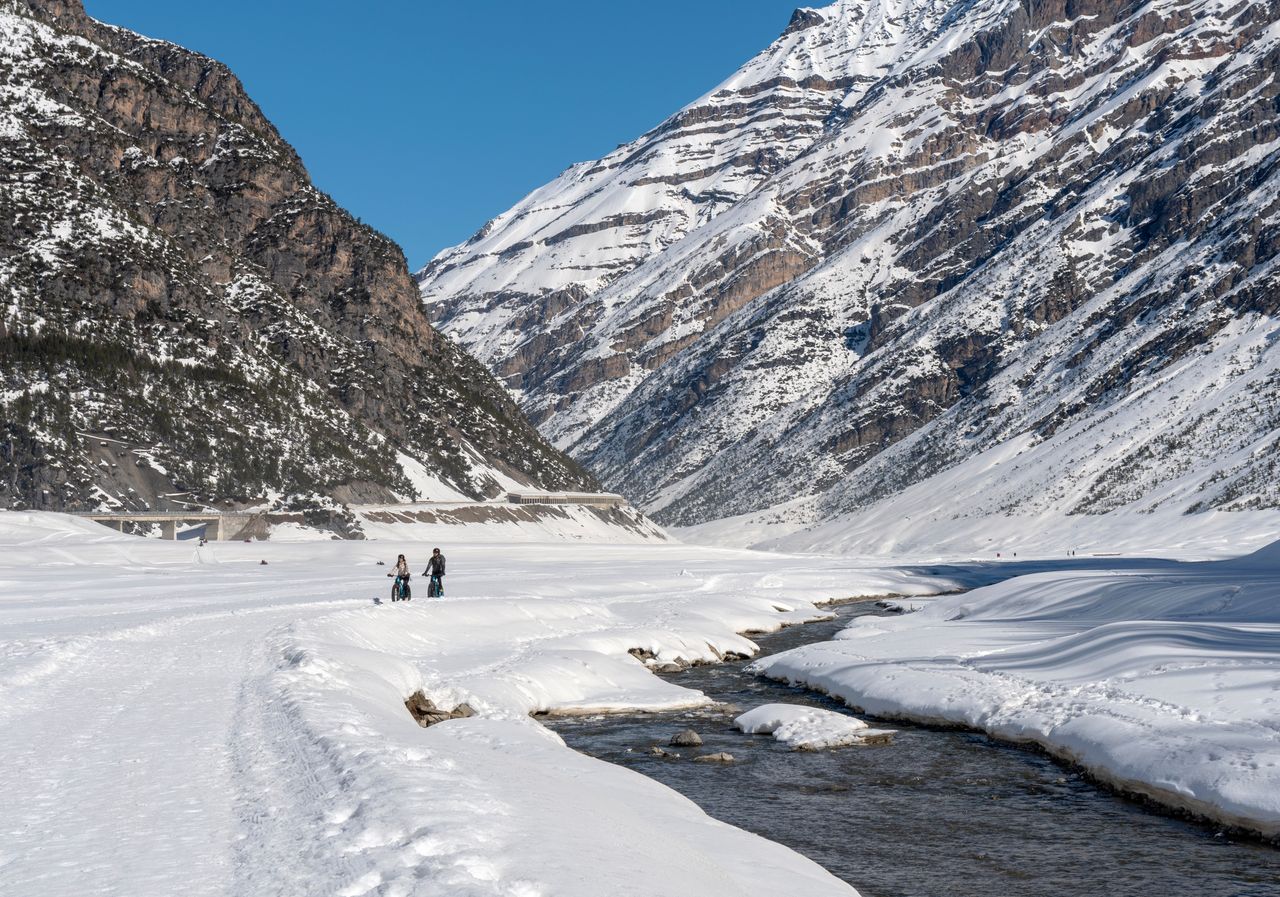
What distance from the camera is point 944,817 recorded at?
21.5 meters

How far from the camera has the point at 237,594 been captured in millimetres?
48844

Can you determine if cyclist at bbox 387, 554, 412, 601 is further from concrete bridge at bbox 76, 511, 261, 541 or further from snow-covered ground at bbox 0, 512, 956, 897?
concrete bridge at bbox 76, 511, 261, 541

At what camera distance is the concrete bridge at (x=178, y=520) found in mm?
99125

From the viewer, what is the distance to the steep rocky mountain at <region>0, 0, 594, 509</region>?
112 meters

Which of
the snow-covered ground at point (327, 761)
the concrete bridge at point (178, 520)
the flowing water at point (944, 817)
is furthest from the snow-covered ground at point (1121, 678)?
the concrete bridge at point (178, 520)

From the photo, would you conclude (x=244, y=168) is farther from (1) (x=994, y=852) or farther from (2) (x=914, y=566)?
(1) (x=994, y=852)

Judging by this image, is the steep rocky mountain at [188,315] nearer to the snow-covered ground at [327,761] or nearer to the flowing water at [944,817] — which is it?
the snow-covered ground at [327,761]

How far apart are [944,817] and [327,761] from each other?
1110cm

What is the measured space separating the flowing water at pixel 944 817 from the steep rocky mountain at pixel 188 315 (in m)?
89.7

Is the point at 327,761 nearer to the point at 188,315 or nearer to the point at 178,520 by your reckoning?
the point at 178,520

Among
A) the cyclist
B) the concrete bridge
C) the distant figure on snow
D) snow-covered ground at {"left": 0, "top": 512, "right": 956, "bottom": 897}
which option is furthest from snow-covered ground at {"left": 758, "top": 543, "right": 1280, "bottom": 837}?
the concrete bridge

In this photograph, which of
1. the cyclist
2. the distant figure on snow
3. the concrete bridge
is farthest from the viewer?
the concrete bridge

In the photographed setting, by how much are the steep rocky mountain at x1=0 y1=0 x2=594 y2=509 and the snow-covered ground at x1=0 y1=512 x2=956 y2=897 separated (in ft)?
238

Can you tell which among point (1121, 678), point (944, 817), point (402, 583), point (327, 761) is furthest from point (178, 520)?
point (327, 761)
